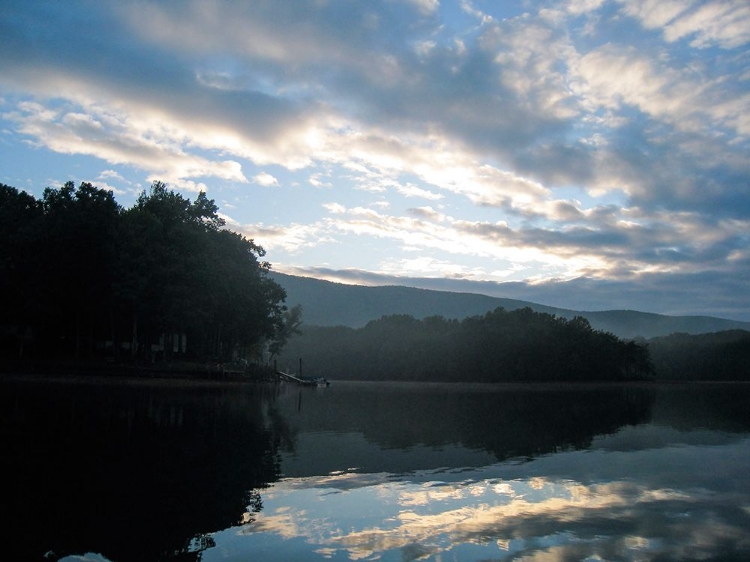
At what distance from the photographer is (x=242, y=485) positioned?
48.9ft

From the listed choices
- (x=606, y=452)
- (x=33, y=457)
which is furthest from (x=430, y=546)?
(x=606, y=452)

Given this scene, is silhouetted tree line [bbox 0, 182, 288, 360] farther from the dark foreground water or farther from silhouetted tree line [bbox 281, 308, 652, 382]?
→ silhouetted tree line [bbox 281, 308, 652, 382]

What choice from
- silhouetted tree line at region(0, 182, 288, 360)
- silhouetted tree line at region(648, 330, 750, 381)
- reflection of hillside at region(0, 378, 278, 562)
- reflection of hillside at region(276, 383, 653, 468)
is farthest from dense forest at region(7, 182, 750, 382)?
silhouetted tree line at region(648, 330, 750, 381)

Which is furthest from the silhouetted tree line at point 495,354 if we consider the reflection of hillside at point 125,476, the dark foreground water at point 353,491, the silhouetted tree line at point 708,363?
the reflection of hillside at point 125,476

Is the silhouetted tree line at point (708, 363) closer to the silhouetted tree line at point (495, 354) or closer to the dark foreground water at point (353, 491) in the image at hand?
the silhouetted tree line at point (495, 354)

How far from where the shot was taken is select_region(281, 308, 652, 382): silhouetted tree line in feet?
386

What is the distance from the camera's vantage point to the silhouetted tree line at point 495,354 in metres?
118

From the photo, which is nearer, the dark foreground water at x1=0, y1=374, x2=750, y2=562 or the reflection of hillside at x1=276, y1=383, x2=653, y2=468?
the dark foreground water at x1=0, y1=374, x2=750, y2=562

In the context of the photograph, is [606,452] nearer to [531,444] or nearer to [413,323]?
[531,444]

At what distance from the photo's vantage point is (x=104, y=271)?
2163 inches

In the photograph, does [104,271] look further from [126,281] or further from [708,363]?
[708,363]

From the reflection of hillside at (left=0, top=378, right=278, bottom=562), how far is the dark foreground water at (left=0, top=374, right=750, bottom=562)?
0.05m

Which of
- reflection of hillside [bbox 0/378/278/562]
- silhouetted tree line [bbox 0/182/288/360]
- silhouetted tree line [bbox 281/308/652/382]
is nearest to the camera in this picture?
reflection of hillside [bbox 0/378/278/562]

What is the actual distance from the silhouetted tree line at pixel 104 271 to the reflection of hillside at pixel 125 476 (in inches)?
984
